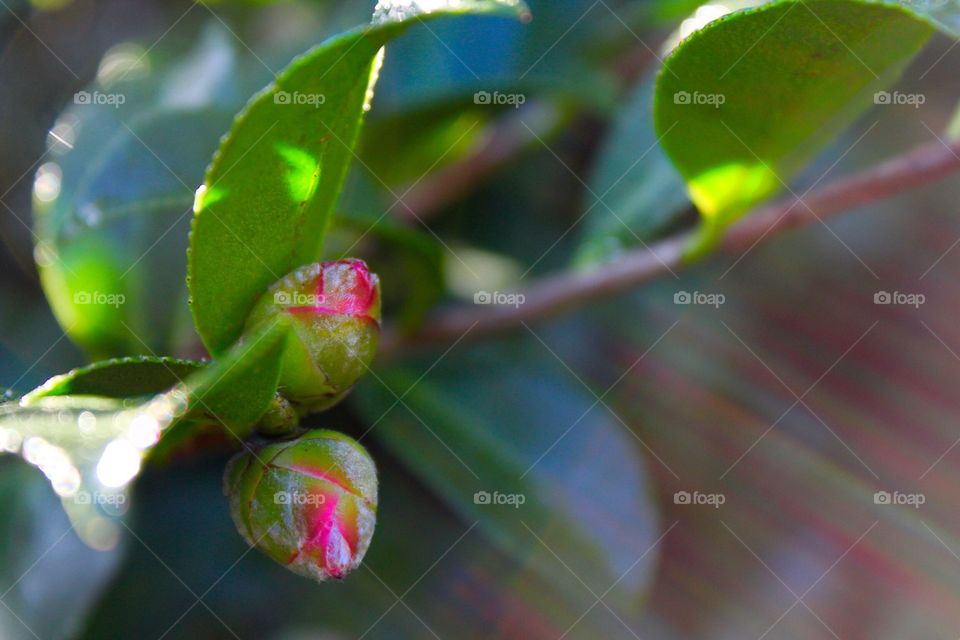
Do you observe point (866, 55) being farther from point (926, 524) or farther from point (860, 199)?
point (926, 524)

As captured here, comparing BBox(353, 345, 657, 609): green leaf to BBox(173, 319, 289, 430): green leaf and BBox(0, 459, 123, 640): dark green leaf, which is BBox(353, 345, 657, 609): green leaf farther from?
BBox(173, 319, 289, 430): green leaf

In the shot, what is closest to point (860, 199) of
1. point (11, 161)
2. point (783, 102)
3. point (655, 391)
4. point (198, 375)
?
point (783, 102)

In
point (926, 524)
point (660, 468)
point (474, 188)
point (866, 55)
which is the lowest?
point (926, 524)

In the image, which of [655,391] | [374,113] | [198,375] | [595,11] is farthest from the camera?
[655,391]

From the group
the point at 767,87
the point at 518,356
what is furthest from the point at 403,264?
the point at 767,87

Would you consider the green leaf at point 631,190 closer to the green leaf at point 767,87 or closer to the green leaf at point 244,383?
the green leaf at point 767,87

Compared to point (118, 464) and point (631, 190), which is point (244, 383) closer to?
→ point (118, 464)

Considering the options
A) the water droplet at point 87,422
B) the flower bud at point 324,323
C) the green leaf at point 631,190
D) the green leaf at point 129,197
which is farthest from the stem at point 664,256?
the water droplet at point 87,422

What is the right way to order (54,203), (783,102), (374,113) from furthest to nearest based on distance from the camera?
(374,113) < (54,203) < (783,102)
